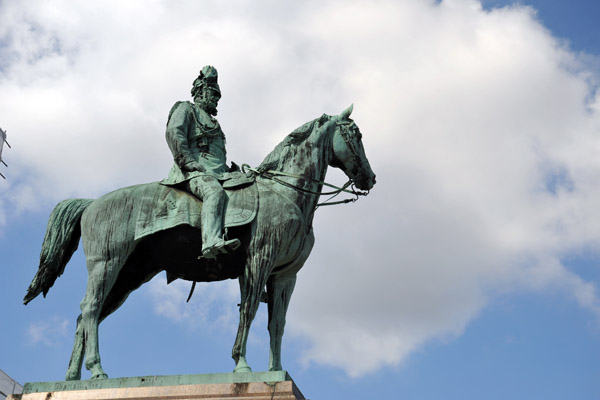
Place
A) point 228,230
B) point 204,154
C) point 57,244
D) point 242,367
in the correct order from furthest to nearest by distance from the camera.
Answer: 1. point 204,154
2. point 57,244
3. point 228,230
4. point 242,367

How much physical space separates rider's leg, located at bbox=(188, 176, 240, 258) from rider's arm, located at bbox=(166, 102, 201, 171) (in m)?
0.36

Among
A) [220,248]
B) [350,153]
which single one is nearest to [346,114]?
[350,153]

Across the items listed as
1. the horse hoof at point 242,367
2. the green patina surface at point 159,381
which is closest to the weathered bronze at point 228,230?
the horse hoof at point 242,367

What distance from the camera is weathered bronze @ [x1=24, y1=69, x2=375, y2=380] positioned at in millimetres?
11789

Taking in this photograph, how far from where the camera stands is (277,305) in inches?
491

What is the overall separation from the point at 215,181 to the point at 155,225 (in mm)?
990

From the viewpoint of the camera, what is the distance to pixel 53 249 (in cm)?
1255

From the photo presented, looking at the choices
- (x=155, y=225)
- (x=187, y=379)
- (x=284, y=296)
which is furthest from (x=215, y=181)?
(x=187, y=379)

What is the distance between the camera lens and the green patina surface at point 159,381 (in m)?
10.7

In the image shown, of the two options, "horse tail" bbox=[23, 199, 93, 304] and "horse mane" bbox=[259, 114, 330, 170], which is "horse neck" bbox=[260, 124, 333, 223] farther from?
"horse tail" bbox=[23, 199, 93, 304]

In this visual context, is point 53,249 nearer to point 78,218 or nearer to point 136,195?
point 78,218

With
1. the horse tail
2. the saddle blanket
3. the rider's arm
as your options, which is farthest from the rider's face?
the horse tail

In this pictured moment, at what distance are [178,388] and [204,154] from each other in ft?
11.9

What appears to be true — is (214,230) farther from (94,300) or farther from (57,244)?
(57,244)
